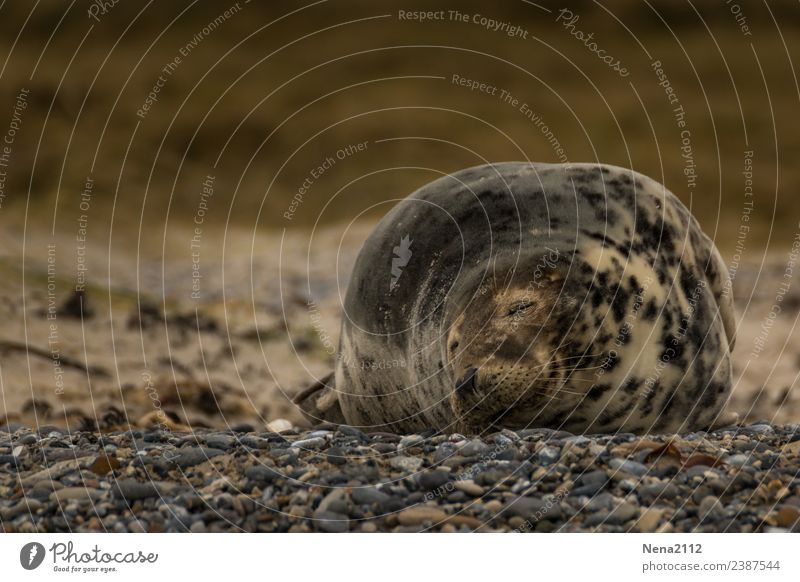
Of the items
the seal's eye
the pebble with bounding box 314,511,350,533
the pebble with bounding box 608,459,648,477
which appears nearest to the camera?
the pebble with bounding box 314,511,350,533

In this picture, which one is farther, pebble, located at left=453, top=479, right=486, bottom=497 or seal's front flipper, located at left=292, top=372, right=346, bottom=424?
seal's front flipper, located at left=292, top=372, right=346, bottom=424

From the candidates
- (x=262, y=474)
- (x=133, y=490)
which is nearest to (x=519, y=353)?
(x=262, y=474)

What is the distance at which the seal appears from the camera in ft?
14.1

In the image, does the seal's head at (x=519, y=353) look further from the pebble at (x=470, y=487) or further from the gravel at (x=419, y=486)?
the pebble at (x=470, y=487)

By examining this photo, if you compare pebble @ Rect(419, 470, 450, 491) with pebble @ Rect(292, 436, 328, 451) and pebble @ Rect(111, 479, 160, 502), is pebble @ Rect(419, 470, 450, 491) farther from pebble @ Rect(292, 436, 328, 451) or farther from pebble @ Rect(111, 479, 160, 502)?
pebble @ Rect(111, 479, 160, 502)

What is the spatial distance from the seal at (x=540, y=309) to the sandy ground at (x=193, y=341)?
1340mm

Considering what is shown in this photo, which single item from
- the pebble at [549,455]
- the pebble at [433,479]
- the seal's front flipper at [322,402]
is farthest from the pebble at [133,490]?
the seal's front flipper at [322,402]

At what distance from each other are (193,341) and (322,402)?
2780 millimetres

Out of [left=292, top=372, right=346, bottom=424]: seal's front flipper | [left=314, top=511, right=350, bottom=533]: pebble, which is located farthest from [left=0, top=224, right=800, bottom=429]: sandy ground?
[left=314, top=511, right=350, bottom=533]: pebble

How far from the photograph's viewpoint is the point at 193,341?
8.12m

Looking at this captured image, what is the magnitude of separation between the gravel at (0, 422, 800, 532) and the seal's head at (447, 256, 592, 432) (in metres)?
0.20

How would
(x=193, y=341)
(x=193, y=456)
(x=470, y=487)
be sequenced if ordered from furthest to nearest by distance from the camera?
(x=193, y=341) < (x=193, y=456) < (x=470, y=487)

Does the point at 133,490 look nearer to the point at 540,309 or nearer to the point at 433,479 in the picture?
the point at 433,479

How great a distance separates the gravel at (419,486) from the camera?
3.38 meters
